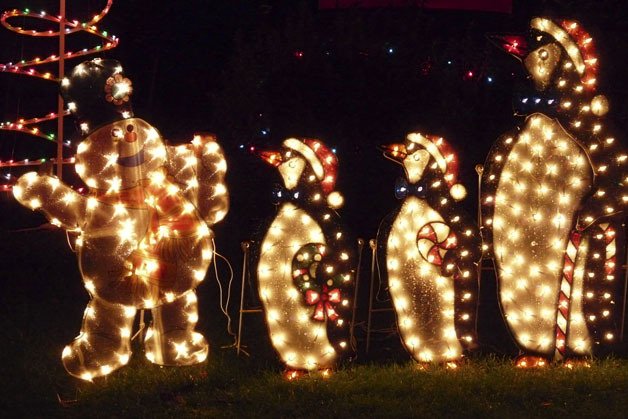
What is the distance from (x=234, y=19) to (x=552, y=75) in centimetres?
996

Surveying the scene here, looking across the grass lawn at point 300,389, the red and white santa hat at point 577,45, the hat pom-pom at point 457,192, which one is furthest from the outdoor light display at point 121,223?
the red and white santa hat at point 577,45

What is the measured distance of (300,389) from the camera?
6.58 meters

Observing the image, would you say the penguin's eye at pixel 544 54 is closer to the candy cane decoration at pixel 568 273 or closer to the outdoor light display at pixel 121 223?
the candy cane decoration at pixel 568 273

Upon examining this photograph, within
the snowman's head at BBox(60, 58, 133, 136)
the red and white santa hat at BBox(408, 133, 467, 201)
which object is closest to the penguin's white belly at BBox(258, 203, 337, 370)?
the red and white santa hat at BBox(408, 133, 467, 201)

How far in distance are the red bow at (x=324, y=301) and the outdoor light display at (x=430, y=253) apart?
1.50 feet

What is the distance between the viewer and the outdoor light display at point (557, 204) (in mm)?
6805

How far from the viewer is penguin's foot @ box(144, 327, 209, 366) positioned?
675 cm

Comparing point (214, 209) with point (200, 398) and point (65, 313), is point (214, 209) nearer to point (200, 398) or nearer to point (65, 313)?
point (200, 398)

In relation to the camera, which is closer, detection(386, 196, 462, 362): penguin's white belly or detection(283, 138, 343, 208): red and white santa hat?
detection(283, 138, 343, 208): red and white santa hat

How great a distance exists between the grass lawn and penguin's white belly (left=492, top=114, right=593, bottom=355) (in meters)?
0.34

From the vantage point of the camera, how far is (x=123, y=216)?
20.8 feet

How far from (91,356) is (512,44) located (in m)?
3.95

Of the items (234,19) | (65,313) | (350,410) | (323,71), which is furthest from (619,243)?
(234,19)

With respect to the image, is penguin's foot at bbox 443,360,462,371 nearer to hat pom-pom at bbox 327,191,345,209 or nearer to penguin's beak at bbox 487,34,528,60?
hat pom-pom at bbox 327,191,345,209
